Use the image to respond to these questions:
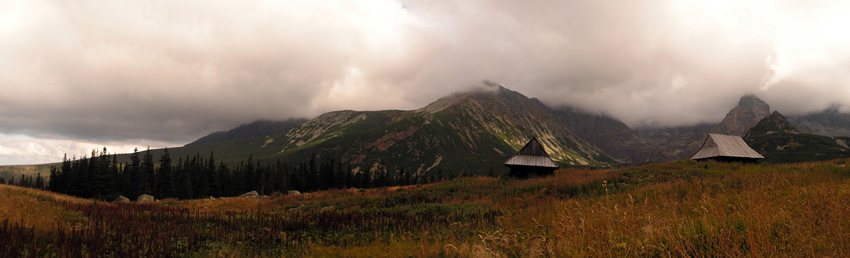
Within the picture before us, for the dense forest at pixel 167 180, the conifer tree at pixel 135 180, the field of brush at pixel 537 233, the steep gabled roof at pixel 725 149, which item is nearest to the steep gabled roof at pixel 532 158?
the steep gabled roof at pixel 725 149

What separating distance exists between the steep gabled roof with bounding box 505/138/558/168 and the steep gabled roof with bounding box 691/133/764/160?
64.1 ft

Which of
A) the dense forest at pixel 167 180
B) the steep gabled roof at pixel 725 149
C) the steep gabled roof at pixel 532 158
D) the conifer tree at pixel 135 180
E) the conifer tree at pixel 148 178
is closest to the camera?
the steep gabled roof at pixel 532 158

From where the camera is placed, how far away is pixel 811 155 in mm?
173250

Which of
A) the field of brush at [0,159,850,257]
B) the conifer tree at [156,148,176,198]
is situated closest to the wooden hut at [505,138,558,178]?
the field of brush at [0,159,850,257]

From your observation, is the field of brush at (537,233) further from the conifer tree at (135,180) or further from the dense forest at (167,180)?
the conifer tree at (135,180)

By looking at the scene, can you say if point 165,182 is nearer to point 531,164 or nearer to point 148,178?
point 148,178

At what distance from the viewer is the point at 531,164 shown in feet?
113

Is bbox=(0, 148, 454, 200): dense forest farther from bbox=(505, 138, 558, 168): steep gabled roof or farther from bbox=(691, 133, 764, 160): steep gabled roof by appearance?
bbox=(691, 133, 764, 160): steep gabled roof

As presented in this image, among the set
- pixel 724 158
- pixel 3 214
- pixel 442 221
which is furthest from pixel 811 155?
pixel 3 214

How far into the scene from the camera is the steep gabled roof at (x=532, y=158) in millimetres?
34656

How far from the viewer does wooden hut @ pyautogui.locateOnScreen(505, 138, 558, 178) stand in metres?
34.7

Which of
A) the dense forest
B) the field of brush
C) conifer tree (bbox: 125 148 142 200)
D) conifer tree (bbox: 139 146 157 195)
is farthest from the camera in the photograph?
conifer tree (bbox: 139 146 157 195)

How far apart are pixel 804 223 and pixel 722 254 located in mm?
2122

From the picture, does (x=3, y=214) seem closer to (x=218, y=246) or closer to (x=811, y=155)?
(x=218, y=246)
